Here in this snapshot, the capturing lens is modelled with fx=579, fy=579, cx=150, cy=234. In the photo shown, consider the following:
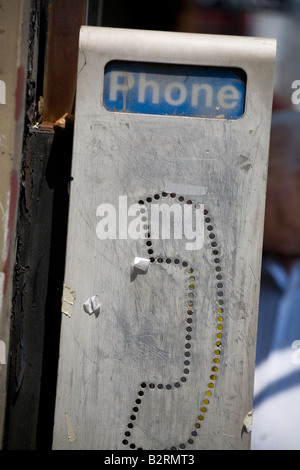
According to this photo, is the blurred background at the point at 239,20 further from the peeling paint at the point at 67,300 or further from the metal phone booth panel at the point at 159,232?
the peeling paint at the point at 67,300

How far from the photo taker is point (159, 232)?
1282 mm

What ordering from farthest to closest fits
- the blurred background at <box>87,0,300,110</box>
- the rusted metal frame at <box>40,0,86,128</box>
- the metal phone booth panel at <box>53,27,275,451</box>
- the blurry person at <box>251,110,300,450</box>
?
the blurry person at <box>251,110,300,450</box>, the blurred background at <box>87,0,300,110</box>, the rusted metal frame at <box>40,0,86,128</box>, the metal phone booth panel at <box>53,27,275,451</box>

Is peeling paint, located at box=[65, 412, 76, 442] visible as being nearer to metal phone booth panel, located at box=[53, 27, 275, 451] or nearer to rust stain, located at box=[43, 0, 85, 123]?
metal phone booth panel, located at box=[53, 27, 275, 451]

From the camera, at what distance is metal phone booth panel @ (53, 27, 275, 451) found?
1.27m

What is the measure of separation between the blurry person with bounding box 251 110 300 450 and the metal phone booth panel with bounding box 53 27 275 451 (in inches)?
38.4

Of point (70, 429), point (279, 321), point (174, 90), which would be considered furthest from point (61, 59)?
point (279, 321)

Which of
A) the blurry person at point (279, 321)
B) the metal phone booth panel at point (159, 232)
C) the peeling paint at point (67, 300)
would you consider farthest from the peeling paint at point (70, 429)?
the blurry person at point (279, 321)

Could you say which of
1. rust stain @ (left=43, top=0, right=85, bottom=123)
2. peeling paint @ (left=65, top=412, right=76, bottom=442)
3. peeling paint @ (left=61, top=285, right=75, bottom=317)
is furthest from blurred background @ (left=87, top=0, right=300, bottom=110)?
peeling paint @ (left=65, top=412, right=76, bottom=442)

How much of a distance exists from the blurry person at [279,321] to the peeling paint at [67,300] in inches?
45.3

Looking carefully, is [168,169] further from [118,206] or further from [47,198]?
[47,198]

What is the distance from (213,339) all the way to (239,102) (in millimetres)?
530

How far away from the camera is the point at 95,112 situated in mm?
1265

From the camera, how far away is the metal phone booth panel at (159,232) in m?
1.27
